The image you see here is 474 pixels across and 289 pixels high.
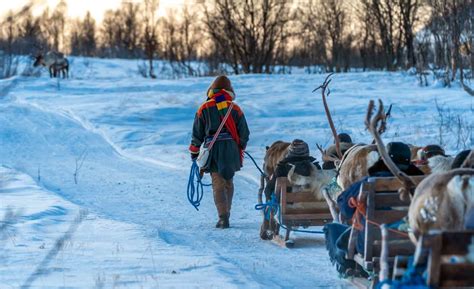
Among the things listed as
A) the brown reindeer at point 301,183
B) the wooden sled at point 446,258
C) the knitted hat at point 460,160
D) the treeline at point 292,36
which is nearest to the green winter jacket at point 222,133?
the brown reindeer at point 301,183

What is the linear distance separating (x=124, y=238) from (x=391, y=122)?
13.8 metres

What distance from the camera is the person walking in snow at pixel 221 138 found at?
33.2ft

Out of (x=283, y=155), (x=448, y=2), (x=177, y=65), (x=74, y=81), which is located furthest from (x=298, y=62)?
(x=283, y=155)

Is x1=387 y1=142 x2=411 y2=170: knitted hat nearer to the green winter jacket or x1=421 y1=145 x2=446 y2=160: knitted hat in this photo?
x1=421 y1=145 x2=446 y2=160: knitted hat

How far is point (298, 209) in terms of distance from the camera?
28.5 ft

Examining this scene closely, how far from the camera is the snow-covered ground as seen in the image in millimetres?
6914

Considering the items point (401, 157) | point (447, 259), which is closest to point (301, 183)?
point (401, 157)

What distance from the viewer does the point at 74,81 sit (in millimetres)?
35469

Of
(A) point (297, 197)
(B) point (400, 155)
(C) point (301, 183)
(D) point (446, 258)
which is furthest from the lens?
(A) point (297, 197)

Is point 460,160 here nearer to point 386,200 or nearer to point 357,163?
point 386,200

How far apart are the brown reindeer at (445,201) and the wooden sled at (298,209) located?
4002 mm

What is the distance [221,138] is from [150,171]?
5900mm

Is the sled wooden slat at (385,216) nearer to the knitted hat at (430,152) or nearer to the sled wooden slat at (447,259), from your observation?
the sled wooden slat at (447,259)

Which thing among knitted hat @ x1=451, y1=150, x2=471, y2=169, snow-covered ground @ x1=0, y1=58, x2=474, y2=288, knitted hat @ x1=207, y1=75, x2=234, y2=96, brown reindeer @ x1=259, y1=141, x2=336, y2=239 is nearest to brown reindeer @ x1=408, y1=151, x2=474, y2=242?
knitted hat @ x1=451, y1=150, x2=471, y2=169
